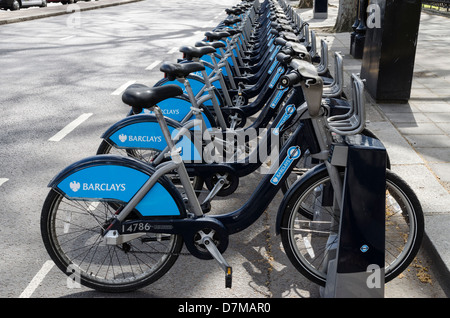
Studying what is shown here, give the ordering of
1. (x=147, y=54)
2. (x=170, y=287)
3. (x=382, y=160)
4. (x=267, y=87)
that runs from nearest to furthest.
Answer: (x=382, y=160) < (x=170, y=287) < (x=267, y=87) < (x=147, y=54)

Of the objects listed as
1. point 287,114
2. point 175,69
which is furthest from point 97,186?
point 287,114

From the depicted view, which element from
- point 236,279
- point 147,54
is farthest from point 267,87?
point 147,54

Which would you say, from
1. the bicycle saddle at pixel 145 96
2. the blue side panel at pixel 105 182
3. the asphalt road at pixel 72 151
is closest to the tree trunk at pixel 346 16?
the asphalt road at pixel 72 151

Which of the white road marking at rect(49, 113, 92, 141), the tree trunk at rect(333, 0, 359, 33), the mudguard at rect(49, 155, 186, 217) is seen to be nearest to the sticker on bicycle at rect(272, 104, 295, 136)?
the mudguard at rect(49, 155, 186, 217)

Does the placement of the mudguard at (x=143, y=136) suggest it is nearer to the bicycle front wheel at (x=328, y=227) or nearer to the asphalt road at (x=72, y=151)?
the asphalt road at (x=72, y=151)

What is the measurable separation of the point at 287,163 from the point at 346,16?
12662mm

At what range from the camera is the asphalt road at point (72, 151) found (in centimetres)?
321

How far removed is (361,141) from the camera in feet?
9.02

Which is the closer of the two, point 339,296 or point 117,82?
point 339,296

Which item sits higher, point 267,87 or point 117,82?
point 267,87

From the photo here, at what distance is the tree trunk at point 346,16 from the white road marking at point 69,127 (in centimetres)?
936

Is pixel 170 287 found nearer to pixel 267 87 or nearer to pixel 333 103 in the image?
pixel 333 103

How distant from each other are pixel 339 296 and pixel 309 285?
1.41 ft

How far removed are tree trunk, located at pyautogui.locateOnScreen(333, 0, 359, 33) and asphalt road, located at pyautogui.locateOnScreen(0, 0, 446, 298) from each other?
12.9 ft
